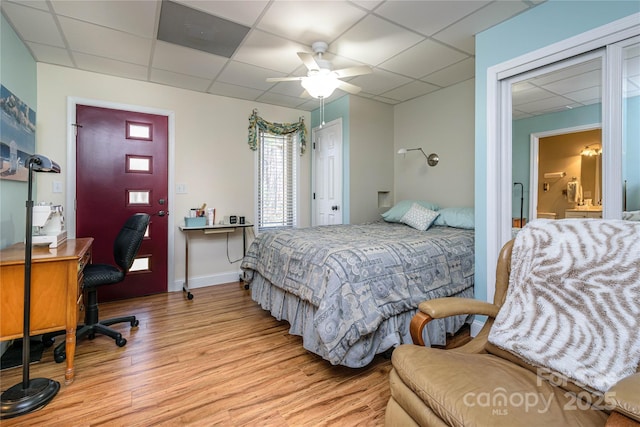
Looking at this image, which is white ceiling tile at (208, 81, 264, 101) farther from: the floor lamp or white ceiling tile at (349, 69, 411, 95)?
the floor lamp

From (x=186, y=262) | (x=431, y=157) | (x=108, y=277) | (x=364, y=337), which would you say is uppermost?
(x=431, y=157)

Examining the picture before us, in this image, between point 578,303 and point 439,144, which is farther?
point 439,144

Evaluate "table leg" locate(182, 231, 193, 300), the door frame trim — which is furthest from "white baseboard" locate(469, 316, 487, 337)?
the door frame trim

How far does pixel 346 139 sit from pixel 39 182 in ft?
11.4

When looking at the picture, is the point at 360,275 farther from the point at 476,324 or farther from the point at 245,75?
the point at 245,75

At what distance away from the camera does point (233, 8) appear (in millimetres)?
Result: 2162

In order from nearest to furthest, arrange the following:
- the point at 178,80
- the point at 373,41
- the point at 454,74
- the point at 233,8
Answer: the point at 233,8, the point at 373,41, the point at 454,74, the point at 178,80

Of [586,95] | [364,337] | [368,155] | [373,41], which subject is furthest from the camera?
[368,155]

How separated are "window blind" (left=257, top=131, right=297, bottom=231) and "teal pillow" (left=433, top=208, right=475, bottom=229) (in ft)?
7.19

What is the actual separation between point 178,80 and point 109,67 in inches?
26.0

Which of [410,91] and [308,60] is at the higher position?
[410,91]

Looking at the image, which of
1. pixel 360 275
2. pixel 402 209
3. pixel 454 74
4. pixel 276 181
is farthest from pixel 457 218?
pixel 276 181

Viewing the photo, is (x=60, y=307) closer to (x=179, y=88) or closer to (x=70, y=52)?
(x=70, y=52)

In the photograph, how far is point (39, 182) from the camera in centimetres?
300
